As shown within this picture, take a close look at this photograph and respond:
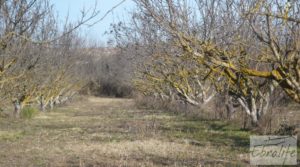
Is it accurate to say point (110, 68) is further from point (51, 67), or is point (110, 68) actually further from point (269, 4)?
point (269, 4)

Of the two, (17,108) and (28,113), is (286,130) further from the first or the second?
(17,108)

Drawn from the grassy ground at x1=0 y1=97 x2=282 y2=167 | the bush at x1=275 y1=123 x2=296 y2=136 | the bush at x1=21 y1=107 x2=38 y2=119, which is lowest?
the grassy ground at x1=0 y1=97 x2=282 y2=167

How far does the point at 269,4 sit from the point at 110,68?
192ft

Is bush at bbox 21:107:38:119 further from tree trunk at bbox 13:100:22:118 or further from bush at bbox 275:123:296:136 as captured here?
bush at bbox 275:123:296:136

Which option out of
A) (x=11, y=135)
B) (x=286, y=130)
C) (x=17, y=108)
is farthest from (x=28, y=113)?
(x=286, y=130)

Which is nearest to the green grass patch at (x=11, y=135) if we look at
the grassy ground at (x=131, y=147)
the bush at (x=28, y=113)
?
the grassy ground at (x=131, y=147)

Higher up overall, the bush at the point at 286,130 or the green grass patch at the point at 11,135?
the bush at the point at 286,130

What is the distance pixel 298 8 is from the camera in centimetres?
811

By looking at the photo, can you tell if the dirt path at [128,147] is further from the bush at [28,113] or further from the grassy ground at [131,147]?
the bush at [28,113]

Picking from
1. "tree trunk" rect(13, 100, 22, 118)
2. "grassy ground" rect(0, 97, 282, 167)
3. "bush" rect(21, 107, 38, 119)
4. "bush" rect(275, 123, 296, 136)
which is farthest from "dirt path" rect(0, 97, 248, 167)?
"tree trunk" rect(13, 100, 22, 118)

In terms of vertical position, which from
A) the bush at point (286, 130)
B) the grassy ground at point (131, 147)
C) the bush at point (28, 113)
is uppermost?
the bush at point (28, 113)

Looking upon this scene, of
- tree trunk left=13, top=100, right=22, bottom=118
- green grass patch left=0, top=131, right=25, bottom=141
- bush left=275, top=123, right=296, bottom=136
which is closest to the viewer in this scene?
bush left=275, top=123, right=296, bottom=136

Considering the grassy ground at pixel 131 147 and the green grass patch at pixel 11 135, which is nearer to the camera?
the grassy ground at pixel 131 147

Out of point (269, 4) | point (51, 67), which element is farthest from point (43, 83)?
point (269, 4)
